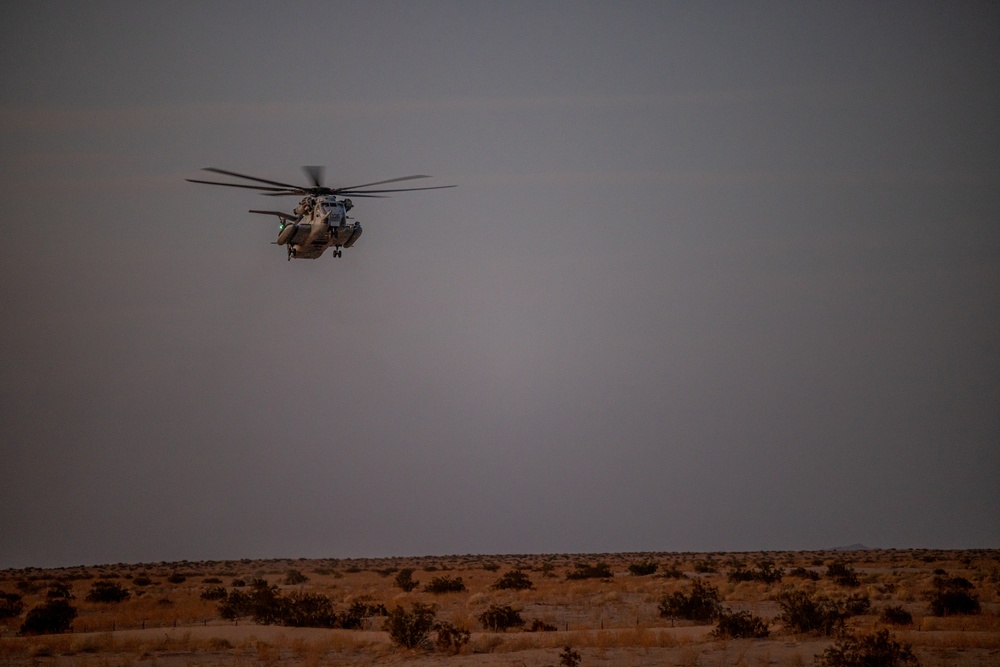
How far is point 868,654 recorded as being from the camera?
22.1 metres

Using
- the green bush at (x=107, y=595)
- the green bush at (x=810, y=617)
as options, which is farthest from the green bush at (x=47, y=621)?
the green bush at (x=810, y=617)

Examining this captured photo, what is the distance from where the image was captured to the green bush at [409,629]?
1050 inches

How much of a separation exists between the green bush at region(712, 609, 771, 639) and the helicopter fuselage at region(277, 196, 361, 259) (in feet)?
Answer: 79.5

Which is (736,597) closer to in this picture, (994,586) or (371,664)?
(994,586)

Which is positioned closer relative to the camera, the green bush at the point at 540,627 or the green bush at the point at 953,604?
the green bush at the point at 540,627

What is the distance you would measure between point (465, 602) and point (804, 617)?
16.8 meters

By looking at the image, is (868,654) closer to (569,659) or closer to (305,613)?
(569,659)

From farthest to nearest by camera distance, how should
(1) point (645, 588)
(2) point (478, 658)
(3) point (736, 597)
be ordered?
(1) point (645, 588)
(3) point (736, 597)
(2) point (478, 658)

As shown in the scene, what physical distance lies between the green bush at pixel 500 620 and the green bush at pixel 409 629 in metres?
3.83

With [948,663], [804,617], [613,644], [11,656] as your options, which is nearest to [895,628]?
[804,617]

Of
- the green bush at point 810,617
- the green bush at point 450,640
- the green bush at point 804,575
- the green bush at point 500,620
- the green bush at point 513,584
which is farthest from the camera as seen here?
the green bush at point 804,575

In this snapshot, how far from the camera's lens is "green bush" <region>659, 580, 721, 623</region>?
106ft

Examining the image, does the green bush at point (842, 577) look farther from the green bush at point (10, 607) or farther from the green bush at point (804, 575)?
the green bush at point (10, 607)

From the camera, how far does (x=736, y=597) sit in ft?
130
